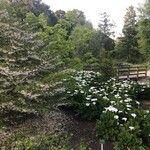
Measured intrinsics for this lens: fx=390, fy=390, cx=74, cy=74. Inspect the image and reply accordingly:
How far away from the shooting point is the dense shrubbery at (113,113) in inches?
496

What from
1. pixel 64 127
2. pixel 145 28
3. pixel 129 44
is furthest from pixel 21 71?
pixel 129 44

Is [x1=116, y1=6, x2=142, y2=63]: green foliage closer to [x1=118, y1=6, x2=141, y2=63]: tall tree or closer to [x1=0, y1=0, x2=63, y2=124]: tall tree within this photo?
[x1=118, y1=6, x2=141, y2=63]: tall tree

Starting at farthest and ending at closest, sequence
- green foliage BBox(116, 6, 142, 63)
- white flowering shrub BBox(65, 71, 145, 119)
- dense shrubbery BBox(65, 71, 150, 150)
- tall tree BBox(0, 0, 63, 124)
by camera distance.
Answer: green foliage BBox(116, 6, 142, 63) → white flowering shrub BBox(65, 71, 145, 119) → tall tree BBox(0, 0, 63, 124) → dense shrubbery BBox(65, 71, 150, 150)

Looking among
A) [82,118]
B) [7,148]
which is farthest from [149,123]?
[7,148]

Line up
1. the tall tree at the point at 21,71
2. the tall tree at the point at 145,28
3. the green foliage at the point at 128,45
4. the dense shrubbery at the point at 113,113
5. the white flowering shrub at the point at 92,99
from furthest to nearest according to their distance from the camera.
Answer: the green foliage at the point at 128,45 → the tall tree at the point at 145,28 → the white flowering shrub at the point at 92,99 → the tall tree at the point at 21,71 → the dense shrubbery at the point at 113,113

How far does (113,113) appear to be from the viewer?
13.9 m

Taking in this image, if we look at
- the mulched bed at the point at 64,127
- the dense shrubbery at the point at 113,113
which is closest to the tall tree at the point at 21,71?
the mulched bed at the point at 64,127

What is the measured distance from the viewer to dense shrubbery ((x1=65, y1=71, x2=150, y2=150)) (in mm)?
12605

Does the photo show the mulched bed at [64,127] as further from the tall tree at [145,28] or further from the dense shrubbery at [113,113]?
the tall tree at [145,28]

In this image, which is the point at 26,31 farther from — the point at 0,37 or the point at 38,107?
the point at 38,107

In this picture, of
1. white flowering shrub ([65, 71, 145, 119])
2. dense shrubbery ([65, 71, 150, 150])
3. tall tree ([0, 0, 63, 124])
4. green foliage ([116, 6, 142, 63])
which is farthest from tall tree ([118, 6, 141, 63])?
tall tree ([0, 0, 63, 124])

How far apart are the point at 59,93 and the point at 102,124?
268 cm

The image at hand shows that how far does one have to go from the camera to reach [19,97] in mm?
13172

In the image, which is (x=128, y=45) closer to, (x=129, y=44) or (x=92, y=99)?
(x=129, y=44)
